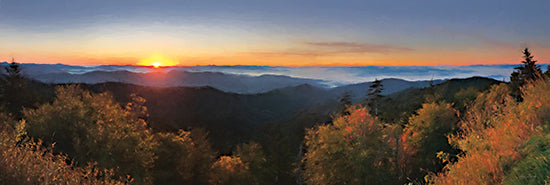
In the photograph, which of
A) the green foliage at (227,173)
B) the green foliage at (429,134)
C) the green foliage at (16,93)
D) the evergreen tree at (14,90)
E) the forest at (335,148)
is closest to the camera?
the forest at (335,148)

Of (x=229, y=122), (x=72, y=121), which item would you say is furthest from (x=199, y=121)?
(x=72, y=121)

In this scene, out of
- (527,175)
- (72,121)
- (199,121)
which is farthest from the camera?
(199,121)

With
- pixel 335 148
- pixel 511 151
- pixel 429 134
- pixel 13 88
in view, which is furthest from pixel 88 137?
pixel 13 88

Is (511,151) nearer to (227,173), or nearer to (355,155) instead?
(355,155)

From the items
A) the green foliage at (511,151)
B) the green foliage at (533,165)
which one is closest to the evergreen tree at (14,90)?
the green foliage at (511,151)

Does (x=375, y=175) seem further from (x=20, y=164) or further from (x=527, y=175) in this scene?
(x=20, y=164)

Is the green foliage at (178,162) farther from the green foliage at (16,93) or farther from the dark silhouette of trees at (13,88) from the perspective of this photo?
the dark silhouette of trees at (13,88)

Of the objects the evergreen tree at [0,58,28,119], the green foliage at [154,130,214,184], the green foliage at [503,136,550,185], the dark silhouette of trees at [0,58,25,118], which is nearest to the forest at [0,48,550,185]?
the green foliage at [503,136,550,185]
